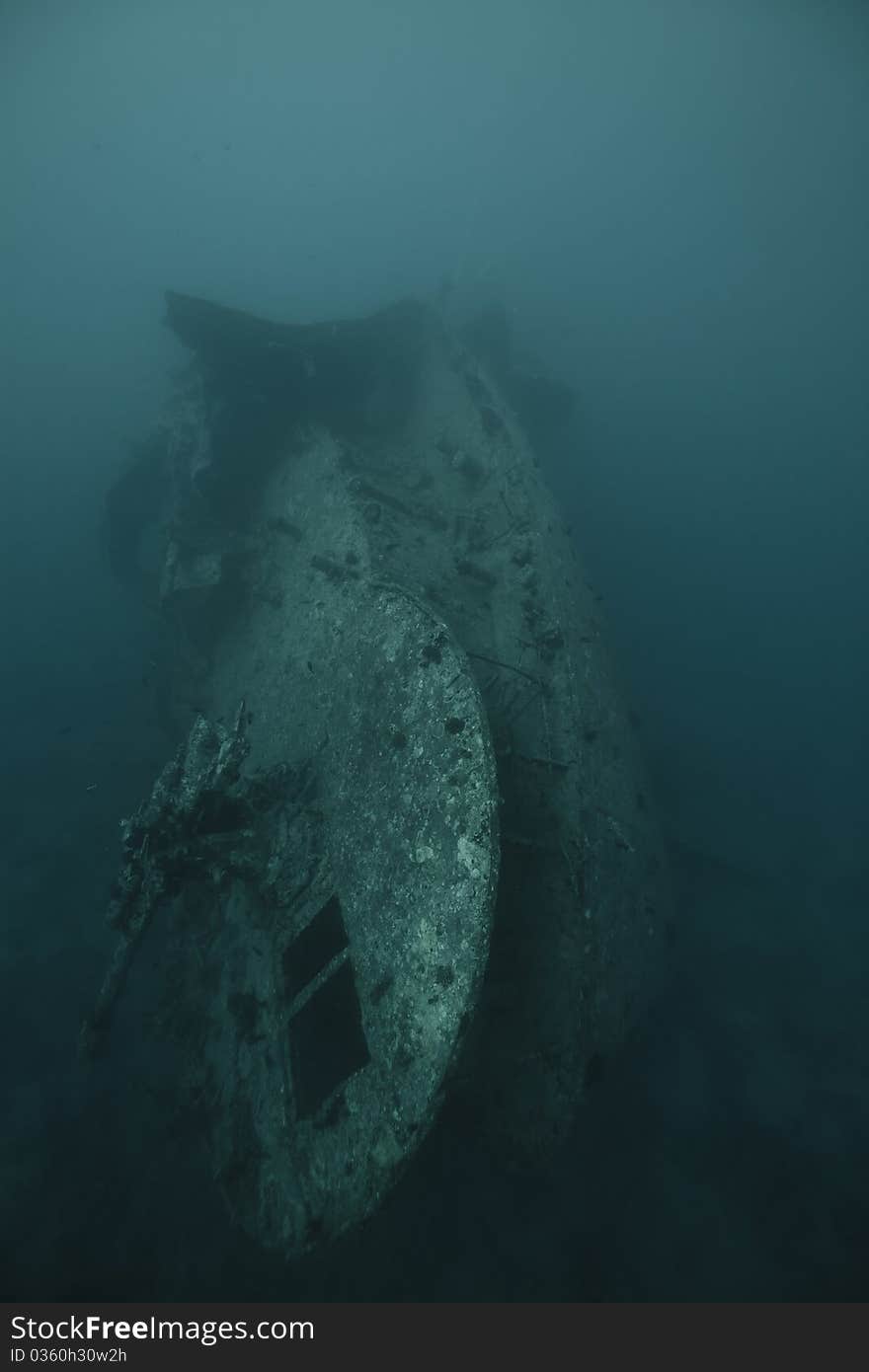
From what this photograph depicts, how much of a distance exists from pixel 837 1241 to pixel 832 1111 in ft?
4.73

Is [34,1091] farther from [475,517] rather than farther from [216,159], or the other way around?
[216,159]

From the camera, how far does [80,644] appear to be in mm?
15383

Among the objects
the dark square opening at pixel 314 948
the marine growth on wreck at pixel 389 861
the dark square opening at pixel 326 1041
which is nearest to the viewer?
the marine growth on wreck at pixel 389 861

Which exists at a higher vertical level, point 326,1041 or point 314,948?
point 314,948

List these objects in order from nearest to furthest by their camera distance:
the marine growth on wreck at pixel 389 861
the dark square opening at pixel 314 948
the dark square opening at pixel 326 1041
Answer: the marine growth on wreck at pixel 389 861 < the dark square opening at pixel 326 1041 < the dark square opening at pixel 314 948

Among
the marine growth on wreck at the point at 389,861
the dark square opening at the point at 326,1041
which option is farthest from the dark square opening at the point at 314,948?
the dark square opening at the point at 326,1041

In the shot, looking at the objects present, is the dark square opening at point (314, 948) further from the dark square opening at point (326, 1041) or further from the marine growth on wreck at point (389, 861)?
the dark square opening at point (326, 1041)

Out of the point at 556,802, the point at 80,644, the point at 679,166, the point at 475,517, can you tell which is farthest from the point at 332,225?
the point at 556,802

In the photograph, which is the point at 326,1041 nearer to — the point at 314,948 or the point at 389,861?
the point at 314,948

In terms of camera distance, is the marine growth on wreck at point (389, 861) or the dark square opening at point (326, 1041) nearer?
the marine growth on wreck at point (389, 861)

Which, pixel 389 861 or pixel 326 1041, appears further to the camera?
pixel 326 1041

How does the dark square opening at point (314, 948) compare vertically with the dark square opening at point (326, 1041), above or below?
above

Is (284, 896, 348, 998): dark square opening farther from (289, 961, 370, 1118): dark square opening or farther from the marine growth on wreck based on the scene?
(289, 961, 370, 1118): dark square opening

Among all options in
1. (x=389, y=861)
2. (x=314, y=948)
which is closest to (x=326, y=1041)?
(x=314, y=948)
